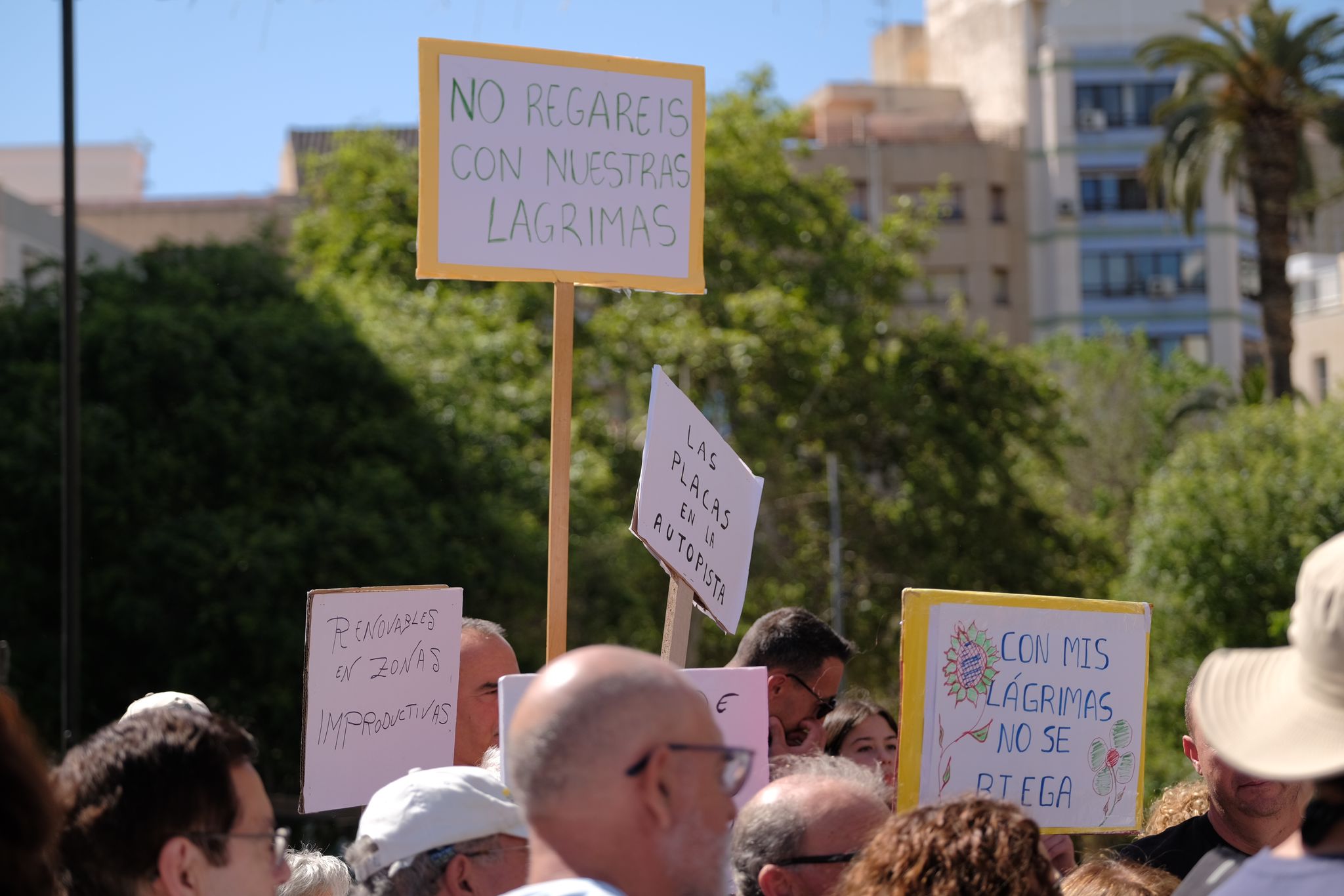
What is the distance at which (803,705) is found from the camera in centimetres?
461

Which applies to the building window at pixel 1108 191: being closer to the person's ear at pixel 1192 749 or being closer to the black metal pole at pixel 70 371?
the black metal pole at pixel 70 371

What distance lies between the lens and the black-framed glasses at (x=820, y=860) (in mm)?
2916

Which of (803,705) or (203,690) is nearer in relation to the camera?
(803,705)

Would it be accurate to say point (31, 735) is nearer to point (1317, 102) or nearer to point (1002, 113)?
point (1317, 102)

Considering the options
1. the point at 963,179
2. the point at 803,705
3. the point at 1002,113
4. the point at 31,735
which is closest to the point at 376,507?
the point at 803,705

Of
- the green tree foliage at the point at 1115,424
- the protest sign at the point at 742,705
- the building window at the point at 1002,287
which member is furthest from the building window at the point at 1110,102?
the protest sign at the point at 742,705

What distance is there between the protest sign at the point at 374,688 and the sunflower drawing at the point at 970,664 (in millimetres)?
1417

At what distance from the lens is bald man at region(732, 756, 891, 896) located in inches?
115

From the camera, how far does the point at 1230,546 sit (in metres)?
23.9

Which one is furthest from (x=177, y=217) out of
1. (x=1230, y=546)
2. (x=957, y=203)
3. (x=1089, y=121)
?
(x=1230, y=546)

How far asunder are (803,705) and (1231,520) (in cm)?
2089

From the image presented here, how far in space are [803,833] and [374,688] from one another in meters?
1.77

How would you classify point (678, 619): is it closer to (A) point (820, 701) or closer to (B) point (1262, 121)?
(A) point (820, 701)

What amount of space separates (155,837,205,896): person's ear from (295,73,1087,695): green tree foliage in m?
19.9
